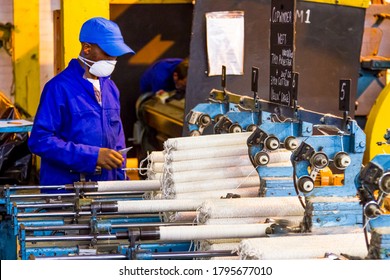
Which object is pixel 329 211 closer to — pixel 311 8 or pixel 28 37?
pixel 311 8

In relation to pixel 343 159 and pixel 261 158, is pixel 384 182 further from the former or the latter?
pixel 261 158

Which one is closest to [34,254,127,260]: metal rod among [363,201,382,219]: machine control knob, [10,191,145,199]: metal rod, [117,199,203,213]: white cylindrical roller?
[117,199,203,213]: white cylindrical roller

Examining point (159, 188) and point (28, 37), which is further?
point (28, 37)

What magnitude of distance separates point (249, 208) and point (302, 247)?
74 cm

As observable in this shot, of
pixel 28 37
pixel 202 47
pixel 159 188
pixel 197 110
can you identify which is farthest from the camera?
pixel 28 37

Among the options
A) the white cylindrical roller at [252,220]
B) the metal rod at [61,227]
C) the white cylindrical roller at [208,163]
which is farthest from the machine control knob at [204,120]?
the metal rod at [61,227]

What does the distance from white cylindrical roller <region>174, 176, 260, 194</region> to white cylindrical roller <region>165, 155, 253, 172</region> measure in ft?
0.30

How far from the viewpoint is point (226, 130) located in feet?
21.3

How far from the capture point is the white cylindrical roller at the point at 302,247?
14.6 ft

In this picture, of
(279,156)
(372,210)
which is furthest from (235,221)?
(372,210)

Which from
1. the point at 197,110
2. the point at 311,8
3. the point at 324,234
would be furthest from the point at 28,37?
the point at 324,234

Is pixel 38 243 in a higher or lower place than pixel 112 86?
A: lower

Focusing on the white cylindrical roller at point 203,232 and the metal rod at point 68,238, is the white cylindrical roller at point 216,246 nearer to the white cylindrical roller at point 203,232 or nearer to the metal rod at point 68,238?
the white cylindrical roller at point 203,232
